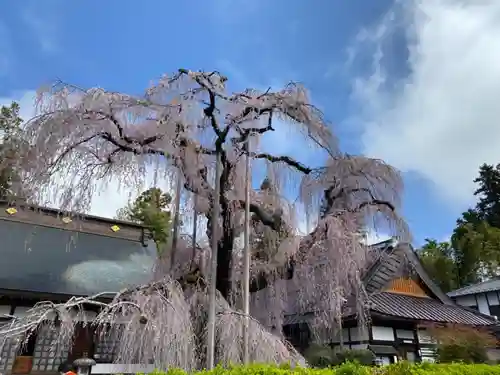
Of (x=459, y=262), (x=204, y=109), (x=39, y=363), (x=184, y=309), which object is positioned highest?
(x=459, y=262)

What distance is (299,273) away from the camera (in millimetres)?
6977

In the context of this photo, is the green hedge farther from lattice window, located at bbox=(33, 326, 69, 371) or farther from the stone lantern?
lattice window, located at bbox=(33, 326, 69, 371)

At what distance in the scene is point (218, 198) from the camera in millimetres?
6656

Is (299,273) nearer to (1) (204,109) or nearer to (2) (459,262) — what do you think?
(1) (204,109)

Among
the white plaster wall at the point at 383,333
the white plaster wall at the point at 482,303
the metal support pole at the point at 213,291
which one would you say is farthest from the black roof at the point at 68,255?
the white plaster wall at the point at 482,303

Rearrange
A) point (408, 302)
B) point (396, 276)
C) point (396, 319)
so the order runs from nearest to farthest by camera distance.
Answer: point (396, 319) < point (408, 302) < point (396, 276)

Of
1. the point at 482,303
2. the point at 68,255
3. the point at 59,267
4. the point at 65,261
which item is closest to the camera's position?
the point at 59,267

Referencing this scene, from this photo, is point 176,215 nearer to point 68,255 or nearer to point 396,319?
point 68,255

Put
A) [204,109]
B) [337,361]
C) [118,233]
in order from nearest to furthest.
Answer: [204,109]
[337,361]
[118,233]

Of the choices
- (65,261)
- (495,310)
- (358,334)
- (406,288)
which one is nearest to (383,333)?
(358,334)

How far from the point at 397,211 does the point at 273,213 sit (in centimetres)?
213

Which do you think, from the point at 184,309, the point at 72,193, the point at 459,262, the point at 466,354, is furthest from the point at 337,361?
the point at 459,262

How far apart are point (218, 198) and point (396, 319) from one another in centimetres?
803

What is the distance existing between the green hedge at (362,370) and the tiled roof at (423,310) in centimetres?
553
